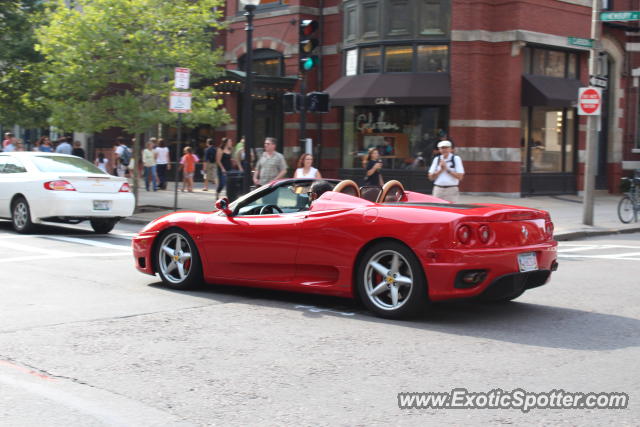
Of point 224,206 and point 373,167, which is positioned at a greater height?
point 373,167

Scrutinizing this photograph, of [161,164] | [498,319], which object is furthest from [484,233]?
[161,164]

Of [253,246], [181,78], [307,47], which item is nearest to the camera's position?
[253,246]

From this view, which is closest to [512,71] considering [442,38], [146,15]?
[442,38]

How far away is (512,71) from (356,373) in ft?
68.5

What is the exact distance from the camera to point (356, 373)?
5.40 meters

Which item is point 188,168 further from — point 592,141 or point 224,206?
point 224,206

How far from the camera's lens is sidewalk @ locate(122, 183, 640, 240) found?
1717cm

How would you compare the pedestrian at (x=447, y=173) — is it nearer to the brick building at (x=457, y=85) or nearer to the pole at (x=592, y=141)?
the pole at (x=592, y=141)

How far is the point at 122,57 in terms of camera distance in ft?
62.8

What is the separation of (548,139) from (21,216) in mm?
17330

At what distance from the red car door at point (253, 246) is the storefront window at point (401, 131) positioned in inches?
697

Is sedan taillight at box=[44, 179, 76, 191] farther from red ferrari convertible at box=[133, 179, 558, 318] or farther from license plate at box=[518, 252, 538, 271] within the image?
license plate at box=[518, 252, 538, 271]

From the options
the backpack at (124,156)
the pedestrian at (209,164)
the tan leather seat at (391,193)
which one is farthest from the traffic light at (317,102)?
the backpack at (124,156)

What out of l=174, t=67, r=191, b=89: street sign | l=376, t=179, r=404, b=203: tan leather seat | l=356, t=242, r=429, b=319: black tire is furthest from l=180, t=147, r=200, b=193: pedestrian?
l=356, t=242, r=429, b=319: black tire
